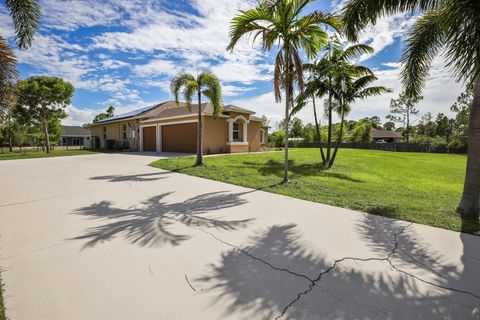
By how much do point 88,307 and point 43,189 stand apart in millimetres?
6575

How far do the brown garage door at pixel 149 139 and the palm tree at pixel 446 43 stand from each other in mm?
20751

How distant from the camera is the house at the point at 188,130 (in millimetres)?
19703

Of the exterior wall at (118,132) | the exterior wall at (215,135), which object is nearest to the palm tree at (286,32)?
the exterior wall at (215,135)

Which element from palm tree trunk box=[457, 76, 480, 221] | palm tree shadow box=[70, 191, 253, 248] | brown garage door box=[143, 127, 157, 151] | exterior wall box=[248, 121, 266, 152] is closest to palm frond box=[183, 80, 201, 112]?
palm tree shadow box=[70, 191, 253, 248]

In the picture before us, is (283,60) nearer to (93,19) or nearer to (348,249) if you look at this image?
(348,249)

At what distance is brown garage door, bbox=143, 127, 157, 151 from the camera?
23.7 metres

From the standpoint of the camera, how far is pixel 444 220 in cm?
465

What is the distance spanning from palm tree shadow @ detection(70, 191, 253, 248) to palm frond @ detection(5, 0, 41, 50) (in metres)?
4.94

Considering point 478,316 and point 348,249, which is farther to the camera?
point 348,249

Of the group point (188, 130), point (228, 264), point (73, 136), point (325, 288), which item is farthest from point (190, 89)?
point (73, 136)

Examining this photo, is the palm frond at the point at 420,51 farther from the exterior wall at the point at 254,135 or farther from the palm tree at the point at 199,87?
the exterior wall at the point at 254,135

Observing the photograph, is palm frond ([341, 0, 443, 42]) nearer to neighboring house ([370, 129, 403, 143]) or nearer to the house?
the house

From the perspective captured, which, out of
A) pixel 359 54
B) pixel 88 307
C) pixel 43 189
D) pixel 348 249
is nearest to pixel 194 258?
pixel 88 307

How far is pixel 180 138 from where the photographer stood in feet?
69.2
